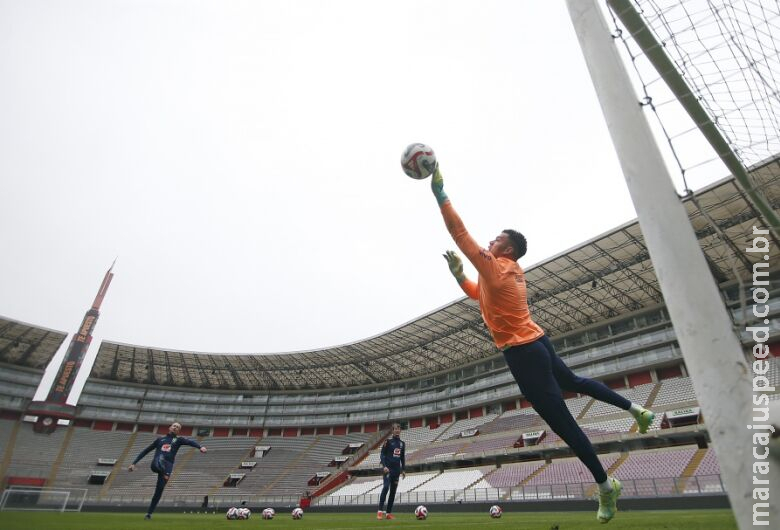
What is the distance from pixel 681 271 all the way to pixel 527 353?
4.69ft

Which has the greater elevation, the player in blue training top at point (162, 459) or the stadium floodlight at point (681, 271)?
the stadium floodlight at point (681, 271)

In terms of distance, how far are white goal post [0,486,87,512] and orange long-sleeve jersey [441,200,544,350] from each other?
2900 cm

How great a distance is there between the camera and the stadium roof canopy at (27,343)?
3578 centimetres

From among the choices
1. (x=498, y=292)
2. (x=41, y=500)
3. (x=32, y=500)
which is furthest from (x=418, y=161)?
(x=41, y=500)

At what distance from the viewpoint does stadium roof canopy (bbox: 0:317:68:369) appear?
117ft

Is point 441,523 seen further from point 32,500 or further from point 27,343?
point 27,343

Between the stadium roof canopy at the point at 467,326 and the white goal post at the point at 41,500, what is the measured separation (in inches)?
557

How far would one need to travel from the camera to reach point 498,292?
3.24 metres

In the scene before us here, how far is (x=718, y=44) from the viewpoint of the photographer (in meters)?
4.76

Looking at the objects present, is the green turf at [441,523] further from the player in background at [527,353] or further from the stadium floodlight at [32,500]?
the stadium floodlight at [32,500]

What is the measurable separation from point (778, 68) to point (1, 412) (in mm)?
54054

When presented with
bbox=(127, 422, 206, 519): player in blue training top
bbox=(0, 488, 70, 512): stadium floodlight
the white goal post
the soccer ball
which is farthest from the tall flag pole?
the soccer ball

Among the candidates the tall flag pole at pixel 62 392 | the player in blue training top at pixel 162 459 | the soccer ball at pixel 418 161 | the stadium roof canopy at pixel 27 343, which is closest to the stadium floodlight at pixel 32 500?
the tall flag pole at pixel 62 392

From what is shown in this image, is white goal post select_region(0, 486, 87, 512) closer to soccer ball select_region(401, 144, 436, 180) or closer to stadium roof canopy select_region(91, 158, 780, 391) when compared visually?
stadium roof canopy select_region(91, 158, 780, 391)
